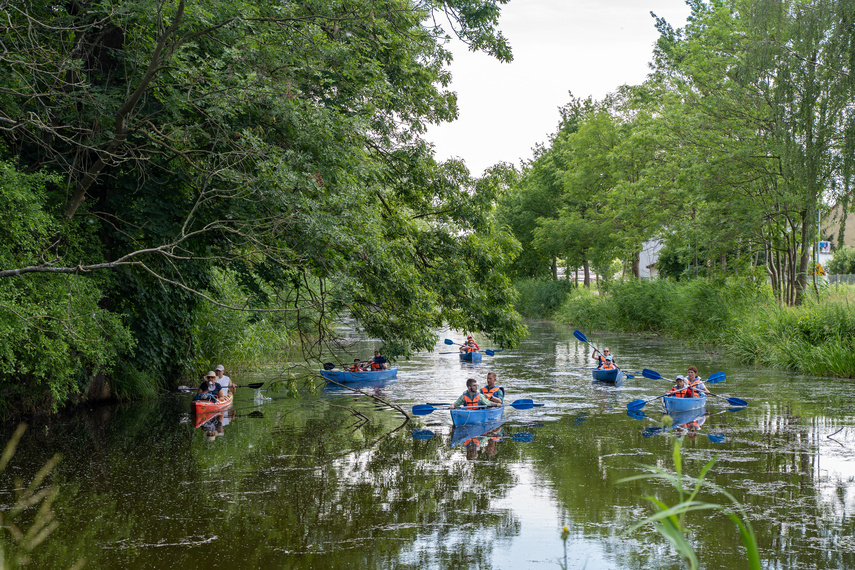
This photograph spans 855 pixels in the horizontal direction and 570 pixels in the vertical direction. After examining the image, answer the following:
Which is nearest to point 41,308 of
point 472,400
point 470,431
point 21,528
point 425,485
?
point 21,528

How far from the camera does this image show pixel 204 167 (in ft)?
36.9

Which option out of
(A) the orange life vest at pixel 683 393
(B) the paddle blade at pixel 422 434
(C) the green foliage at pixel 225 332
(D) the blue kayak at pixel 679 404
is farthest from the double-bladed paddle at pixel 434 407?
(C) the green foliage at pixel 225 332

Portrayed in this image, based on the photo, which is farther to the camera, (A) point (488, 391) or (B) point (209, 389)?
(B) point (209, 389)

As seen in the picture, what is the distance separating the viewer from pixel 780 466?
963cm

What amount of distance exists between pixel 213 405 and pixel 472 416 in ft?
17.3

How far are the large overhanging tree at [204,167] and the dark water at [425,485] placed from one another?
1.75 meters

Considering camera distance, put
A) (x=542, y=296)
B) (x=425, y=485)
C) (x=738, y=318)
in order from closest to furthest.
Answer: (x=425, y=485) < (x=738, y=318) < (x=542, y=296)

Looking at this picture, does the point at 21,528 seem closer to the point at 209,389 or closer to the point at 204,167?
the point at 204,167

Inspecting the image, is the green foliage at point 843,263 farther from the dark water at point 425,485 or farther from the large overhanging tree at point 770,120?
the dark water at point 425,485

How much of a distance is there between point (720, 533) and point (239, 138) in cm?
861

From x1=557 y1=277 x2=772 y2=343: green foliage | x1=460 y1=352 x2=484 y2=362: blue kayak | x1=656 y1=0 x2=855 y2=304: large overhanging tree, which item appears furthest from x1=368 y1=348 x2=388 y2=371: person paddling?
x1=557 y1=277 x2=772 y2=343: green foliage

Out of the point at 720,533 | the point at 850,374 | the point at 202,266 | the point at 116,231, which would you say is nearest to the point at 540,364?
the point at 850,374

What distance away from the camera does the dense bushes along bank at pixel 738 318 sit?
18.7 m

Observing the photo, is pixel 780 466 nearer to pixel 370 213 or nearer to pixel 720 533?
pixel 720 533
